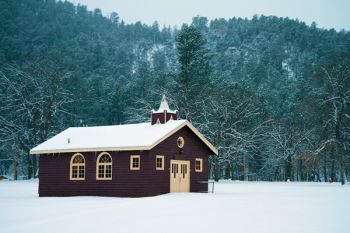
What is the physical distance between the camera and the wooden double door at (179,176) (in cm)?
3159

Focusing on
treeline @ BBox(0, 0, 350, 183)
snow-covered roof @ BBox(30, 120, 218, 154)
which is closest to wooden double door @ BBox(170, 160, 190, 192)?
snow-covered roof @ BBox(30, 120, 218, 154)

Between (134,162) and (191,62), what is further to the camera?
(191,62)

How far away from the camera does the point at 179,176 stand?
106 feet

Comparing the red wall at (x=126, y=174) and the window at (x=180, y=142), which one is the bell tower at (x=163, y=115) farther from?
the window at (x=180, y=142)

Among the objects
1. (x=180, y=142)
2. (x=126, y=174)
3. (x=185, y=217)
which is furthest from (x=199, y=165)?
(x=185, y=217)

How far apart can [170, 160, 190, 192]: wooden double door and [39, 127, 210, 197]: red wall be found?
365 millimetres

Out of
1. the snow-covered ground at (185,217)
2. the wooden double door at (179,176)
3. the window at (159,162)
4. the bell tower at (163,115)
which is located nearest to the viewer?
the snow-covered ground at (185,217)

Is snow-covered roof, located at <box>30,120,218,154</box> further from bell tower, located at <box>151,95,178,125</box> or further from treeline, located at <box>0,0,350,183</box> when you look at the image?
treeline, located at <box>0,0,350,183</box>

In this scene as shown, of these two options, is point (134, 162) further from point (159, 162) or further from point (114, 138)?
point (114, 138)

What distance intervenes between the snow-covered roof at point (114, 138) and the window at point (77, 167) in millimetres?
667

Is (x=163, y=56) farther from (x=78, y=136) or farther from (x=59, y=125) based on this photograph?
(x=78, y=136)

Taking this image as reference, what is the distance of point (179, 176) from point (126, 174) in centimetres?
400

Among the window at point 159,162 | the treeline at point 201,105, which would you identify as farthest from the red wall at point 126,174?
the treeline at point 201,105

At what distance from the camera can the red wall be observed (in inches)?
1161
